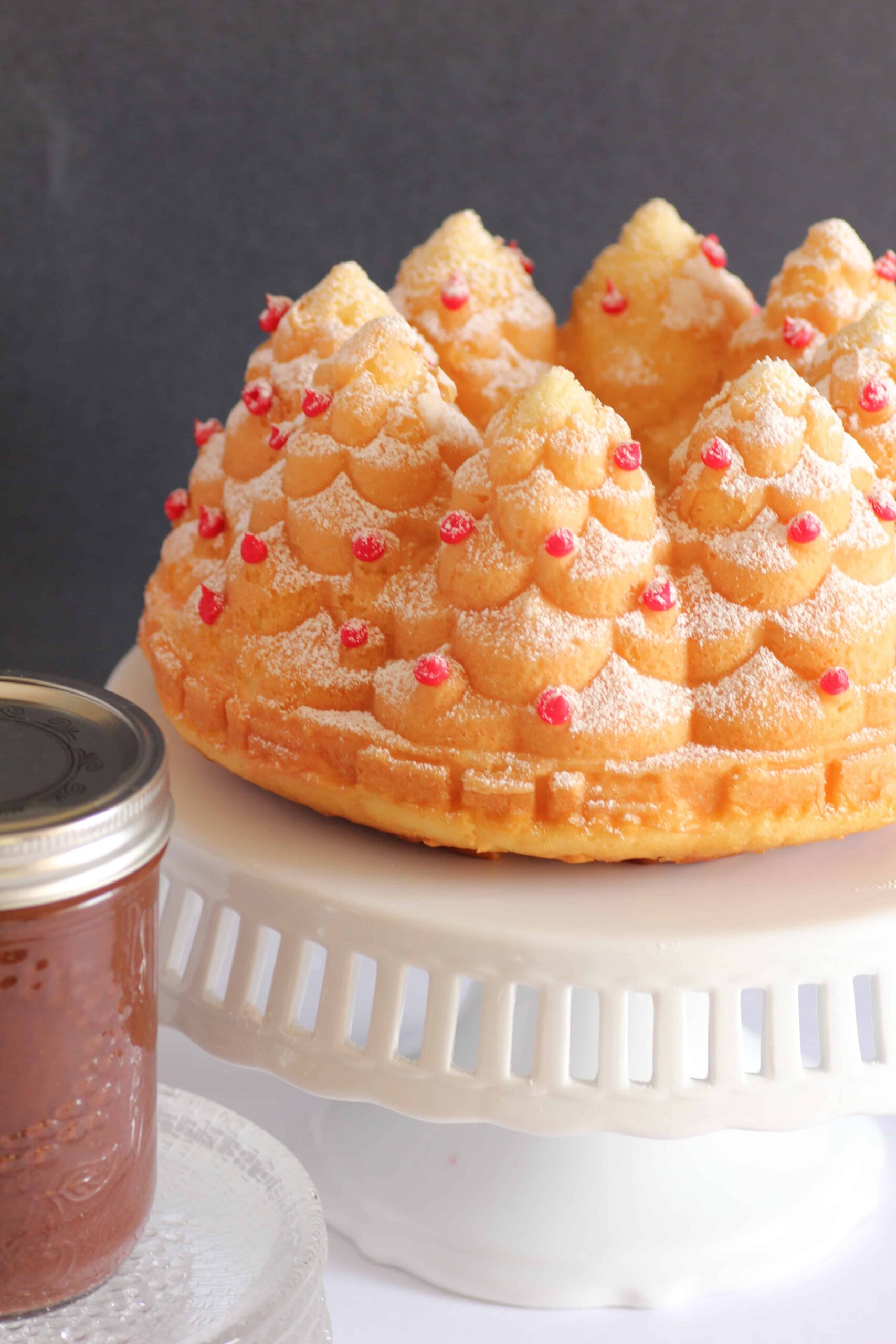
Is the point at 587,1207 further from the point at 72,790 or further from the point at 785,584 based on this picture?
the point at 72,790

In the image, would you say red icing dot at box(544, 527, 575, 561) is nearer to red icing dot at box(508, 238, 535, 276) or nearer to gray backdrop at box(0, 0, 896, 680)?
red icing dot at box(508, 238, 535, 276)

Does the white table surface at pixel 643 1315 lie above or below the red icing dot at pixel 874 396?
below

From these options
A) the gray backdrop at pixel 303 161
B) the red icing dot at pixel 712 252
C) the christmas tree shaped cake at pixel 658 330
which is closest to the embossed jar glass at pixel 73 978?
the christmas tree shaped cake at pixel 658 330

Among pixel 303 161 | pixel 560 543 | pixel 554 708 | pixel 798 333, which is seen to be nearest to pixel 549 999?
pixel 554 708

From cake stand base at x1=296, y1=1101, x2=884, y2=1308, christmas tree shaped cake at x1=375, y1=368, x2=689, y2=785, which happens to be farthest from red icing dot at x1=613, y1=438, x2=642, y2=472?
cake stand base at x1=296, y1=1101, x2=884, y2=1308

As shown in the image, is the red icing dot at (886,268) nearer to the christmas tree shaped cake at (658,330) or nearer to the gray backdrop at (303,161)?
the christmas tree shaped cake at (658,330)

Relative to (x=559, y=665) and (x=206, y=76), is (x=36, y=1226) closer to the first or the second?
(x=559, y=665)
